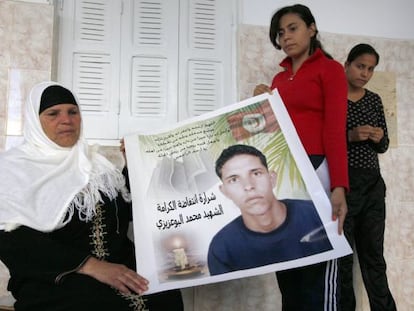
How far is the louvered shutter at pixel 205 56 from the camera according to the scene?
6.99ft

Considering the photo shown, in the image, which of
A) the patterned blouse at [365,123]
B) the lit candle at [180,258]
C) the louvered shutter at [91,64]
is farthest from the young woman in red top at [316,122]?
the louvered shutter at [91,64]

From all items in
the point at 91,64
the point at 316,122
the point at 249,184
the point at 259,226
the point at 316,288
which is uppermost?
the point at 91,64

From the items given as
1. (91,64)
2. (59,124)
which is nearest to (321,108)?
(59,124)

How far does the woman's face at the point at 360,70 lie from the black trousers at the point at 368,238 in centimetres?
43

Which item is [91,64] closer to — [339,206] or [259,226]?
[259,226]

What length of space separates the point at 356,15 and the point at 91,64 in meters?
1.51

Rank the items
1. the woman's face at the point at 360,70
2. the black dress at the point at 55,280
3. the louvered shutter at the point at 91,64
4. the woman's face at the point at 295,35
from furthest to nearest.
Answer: the louvered shutter at the point at 91,64 → the woman's face at the point at 360,70 → the woman's face at the point at 295,35 → the black dress at the point at 55,280

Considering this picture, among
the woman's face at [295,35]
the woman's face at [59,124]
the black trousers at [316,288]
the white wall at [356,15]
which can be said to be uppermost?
the white wall at [356,15]

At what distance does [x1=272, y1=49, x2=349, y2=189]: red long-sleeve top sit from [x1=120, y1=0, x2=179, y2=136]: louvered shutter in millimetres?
872

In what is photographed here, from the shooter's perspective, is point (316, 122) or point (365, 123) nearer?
point (316, 122)

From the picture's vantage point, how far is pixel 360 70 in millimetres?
1919

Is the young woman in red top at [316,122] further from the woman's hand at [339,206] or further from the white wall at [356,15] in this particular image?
the white wall at [356,15]

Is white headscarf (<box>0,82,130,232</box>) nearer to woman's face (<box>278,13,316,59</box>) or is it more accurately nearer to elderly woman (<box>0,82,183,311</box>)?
elderly woman (<box>0,82,183,311</box>)

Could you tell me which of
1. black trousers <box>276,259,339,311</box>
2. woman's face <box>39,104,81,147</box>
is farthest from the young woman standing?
woman's face <box>39,104,81,147</box>
